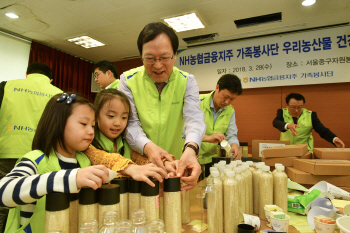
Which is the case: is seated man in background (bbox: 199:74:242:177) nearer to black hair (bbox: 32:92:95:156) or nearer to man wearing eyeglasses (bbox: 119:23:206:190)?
man wearing eyeglasses (bbox: 119:23:206:190)

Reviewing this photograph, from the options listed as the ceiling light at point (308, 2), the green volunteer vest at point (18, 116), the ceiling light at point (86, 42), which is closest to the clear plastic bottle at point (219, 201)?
the green volunteer vest at point (18, 116)

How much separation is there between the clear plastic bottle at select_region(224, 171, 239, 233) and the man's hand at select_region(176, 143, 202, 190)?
14 cm

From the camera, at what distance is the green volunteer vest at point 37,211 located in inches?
29.4

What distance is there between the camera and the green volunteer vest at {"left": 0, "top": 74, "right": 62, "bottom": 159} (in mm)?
2018

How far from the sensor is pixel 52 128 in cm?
96

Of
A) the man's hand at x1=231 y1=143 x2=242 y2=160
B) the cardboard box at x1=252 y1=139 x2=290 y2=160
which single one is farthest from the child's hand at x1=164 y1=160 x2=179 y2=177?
the cardboard box at x1=252 y1=139 x2=290 y2=160

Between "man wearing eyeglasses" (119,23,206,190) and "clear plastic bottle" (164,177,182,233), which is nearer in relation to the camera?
"clear plastic bottle" (164,177,182,233)

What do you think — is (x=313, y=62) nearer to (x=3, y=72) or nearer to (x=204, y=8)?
(x=204, y=8)

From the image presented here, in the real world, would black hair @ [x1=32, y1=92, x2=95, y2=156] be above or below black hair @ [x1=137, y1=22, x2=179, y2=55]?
below

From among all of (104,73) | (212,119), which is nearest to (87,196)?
(212,119)

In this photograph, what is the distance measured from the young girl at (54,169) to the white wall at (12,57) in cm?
423

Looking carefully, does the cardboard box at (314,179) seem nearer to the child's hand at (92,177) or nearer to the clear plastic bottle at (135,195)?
the clear plastic bottle at (135,195)

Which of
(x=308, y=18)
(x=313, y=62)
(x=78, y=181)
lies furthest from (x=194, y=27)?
(x=78, y=181)

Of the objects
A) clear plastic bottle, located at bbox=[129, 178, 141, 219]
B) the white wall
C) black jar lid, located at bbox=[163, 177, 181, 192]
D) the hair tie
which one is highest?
the white wall
